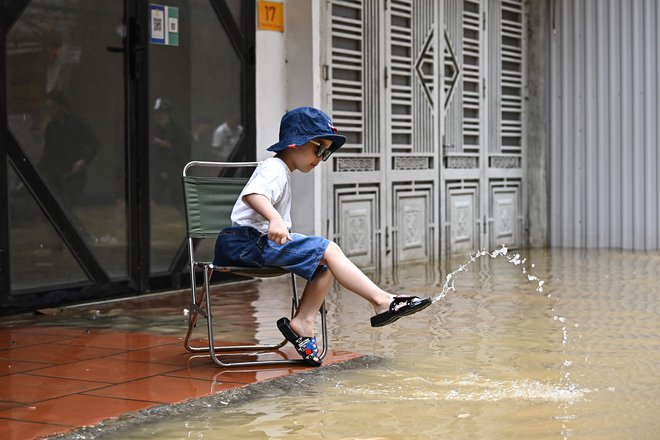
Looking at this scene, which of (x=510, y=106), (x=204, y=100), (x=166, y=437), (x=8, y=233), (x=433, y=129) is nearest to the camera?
(x=166, y=437)

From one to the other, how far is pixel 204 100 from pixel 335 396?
3.91m

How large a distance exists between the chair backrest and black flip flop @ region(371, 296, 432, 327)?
91 centimetres

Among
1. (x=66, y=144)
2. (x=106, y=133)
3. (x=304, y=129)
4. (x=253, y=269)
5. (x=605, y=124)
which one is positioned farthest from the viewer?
(x=605, y=124)

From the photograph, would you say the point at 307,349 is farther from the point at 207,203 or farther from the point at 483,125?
the point at 483,125

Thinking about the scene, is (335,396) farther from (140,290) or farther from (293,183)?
(293,183)

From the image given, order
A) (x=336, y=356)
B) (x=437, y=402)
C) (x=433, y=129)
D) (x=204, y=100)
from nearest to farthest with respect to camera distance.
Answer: (x=437, y=402) < (x=336, y=356) < (x=204, y=100) < (x=433, y=129)

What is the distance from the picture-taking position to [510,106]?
36.6 ft

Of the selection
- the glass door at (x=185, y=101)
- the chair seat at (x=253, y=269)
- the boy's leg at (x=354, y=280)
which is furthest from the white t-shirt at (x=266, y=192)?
the glass door at (x=185, y=101)

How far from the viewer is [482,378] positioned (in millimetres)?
4422

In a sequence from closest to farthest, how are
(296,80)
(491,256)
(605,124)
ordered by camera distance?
(296,80) → (491,256) → (605,124)

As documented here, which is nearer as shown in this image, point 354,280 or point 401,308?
point 401,308

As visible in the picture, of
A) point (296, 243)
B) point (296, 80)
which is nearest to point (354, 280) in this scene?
point (296, 243)

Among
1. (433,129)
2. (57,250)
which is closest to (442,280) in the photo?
(433,129)

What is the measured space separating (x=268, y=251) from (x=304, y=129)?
55 cm
